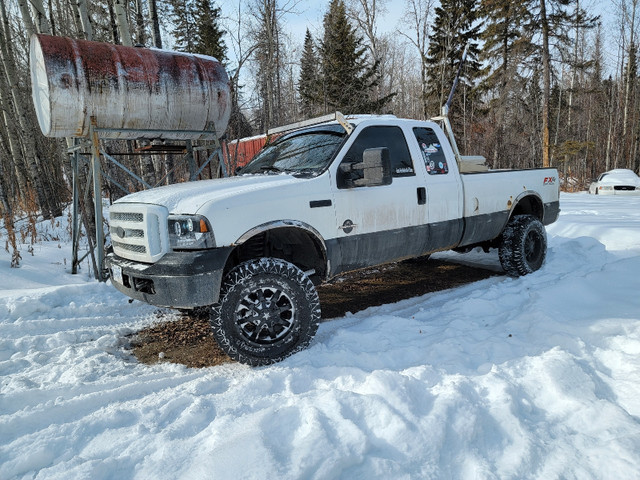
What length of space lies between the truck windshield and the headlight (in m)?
1.12

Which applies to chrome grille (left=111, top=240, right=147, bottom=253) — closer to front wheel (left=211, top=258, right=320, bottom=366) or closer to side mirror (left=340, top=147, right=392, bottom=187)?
front wheel (left=211, top=258, right=320, bottom=366)

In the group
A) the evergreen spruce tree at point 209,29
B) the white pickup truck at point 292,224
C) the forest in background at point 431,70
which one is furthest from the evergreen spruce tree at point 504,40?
the white pickup truck at point 292,224

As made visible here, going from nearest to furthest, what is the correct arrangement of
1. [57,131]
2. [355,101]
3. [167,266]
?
[167,266] → [57,131] → [355,101]

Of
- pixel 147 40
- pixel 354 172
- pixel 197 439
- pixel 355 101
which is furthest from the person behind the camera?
pixel 355 101

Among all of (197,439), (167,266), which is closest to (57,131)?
(167,266)

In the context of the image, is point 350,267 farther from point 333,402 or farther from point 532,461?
point 532,461

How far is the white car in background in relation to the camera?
50.2ft

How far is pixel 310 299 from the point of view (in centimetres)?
326

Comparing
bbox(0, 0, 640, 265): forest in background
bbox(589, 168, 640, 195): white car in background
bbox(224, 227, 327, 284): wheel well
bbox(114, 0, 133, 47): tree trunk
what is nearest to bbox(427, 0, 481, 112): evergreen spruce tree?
bbox(0, 0, 640, 265): forest in background

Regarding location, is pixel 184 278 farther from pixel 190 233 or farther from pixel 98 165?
pixel 98 165

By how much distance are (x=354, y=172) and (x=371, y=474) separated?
248 cm

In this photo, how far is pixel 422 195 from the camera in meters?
4.19

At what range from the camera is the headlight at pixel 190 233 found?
2.88 meters

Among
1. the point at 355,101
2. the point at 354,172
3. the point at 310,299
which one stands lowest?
the point at 310,299
